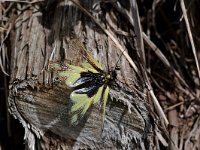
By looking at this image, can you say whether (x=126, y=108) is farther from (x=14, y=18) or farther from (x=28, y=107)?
(x=14, y=18)

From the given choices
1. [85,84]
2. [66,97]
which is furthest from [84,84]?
[66,97]

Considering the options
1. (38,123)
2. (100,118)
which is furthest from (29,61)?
(100,118)

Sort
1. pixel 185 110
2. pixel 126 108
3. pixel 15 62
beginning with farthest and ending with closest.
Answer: pixel 185 110 < pixel 15 62 < pixel 126 108

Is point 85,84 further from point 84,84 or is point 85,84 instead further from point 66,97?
point 66,97
